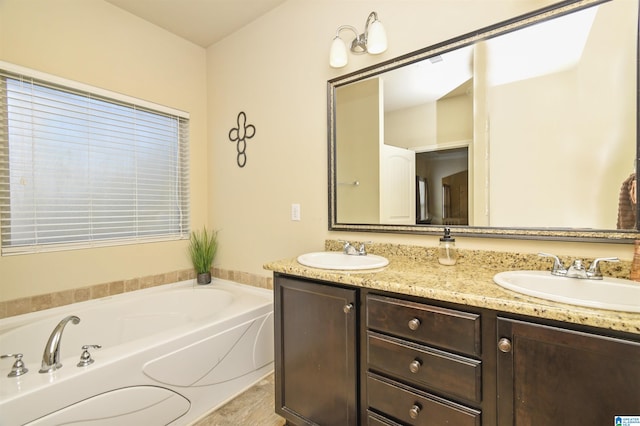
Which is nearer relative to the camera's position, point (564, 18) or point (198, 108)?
point (564, 18)

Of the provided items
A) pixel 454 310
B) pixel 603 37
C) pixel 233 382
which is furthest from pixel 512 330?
pixel 233 382

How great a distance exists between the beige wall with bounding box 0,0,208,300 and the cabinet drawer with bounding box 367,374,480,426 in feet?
6.53

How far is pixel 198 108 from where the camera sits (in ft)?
8.74

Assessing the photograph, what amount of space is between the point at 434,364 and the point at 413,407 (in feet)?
Answer: 0.65

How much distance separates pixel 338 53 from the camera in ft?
5.59

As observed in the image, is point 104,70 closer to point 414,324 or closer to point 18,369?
point 18,369

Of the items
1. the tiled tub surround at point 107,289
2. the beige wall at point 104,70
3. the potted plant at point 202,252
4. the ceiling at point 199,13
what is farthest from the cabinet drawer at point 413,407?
the ceiling at point 199,13

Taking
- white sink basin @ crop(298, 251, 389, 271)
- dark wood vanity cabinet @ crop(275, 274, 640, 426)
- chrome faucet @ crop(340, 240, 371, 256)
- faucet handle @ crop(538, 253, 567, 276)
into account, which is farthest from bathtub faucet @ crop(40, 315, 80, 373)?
faucet handle @ crop(538, 253, 567, 276)

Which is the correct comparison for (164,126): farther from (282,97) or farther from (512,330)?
(512,330)

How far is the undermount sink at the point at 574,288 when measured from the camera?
0.93 metres

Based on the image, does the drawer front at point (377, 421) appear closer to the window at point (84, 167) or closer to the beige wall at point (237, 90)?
the beige wall at point (237, 90)

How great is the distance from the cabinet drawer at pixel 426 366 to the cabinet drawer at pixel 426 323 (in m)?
0.03

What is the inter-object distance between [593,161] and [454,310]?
2.73 feet

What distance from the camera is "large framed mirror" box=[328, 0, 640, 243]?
1.12 metres
